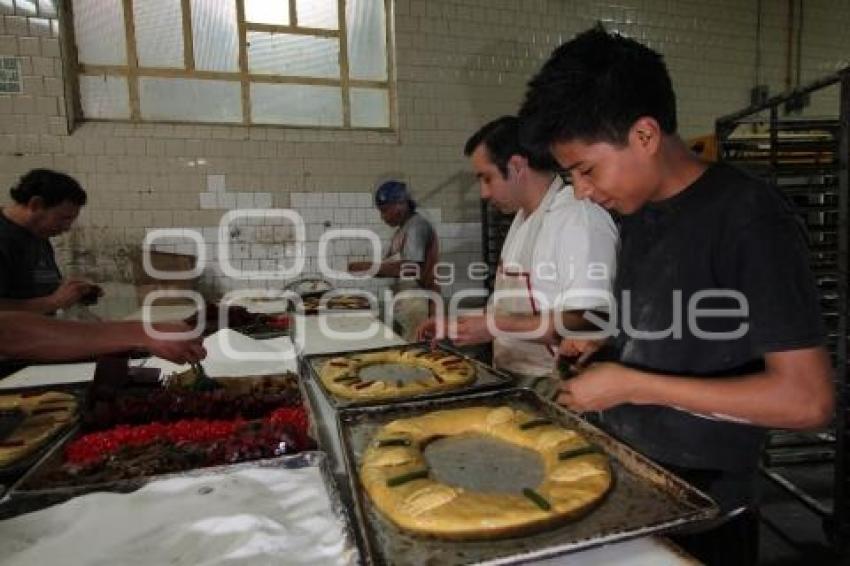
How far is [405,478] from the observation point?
3.93ft

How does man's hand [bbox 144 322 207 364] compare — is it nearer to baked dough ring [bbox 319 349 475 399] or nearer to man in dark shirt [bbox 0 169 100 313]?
baked dough ring [bbox 319 349 475 399]

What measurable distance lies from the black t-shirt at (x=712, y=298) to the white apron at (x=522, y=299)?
0.66 metres

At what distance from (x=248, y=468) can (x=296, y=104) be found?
17.3 feet

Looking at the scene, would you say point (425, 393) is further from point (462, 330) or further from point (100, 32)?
point (100, 32)

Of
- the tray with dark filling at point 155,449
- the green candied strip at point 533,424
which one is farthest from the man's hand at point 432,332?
the green candied strip at point 533,424

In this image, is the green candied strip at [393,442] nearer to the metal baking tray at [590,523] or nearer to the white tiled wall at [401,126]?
the metal baking tray at [590,523]

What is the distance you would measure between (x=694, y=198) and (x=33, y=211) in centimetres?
417

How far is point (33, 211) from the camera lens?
3758mm

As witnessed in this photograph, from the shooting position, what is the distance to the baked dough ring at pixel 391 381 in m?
1.90

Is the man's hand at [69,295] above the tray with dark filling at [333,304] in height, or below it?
above

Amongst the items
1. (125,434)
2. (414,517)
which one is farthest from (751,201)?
(125,434)

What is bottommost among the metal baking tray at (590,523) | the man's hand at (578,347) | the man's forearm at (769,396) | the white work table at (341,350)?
the white work table at (341,350)

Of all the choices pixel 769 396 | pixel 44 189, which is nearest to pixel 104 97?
pixel 44 189

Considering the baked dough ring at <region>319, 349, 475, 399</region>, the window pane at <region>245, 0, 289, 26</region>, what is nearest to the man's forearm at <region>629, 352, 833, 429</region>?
the baked dough ring at <region>319, 349, 475, 399</region>
